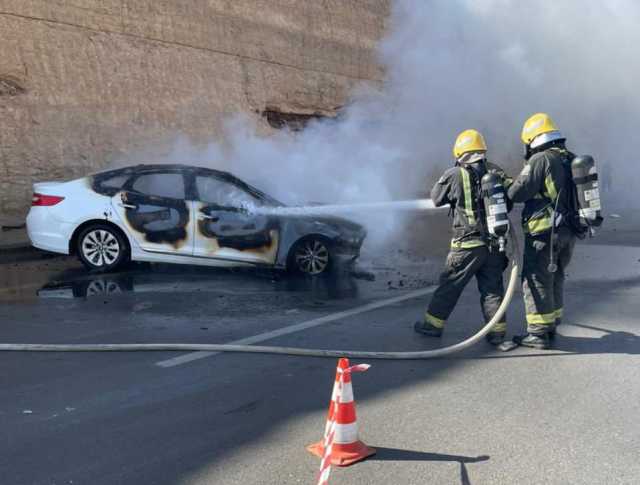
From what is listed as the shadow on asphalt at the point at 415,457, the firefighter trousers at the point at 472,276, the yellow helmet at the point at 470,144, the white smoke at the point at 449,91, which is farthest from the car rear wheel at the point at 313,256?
the shadow on asphalt at the point at 415,457

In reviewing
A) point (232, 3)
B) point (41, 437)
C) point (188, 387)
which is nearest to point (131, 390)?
point (188, 387)

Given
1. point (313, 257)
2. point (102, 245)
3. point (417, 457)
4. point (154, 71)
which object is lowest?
point (417, 457)

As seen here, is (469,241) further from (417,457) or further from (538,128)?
(417,457)

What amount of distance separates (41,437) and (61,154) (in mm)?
9709

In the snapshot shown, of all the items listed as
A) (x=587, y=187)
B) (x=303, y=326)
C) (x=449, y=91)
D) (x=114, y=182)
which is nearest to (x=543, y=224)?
(x=587, y=187)

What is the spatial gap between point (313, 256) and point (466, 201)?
11.5 ft

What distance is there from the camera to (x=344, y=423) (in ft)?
10.2

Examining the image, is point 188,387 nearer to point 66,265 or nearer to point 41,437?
point 41,437

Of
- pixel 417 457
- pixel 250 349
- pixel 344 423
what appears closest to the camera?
pixel 344 423

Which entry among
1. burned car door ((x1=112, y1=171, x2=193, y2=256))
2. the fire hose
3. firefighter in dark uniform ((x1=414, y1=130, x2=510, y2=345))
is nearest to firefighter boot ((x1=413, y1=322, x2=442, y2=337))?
firefighter in dark uniform ((x1=414, y1=130, x2=510, y2=345))

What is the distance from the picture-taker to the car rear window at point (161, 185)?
26.7 ft

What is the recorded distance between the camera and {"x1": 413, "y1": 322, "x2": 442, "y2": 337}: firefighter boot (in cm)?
544

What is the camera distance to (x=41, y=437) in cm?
342

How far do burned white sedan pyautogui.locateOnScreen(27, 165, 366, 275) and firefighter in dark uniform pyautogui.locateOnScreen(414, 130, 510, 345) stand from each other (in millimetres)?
3179
